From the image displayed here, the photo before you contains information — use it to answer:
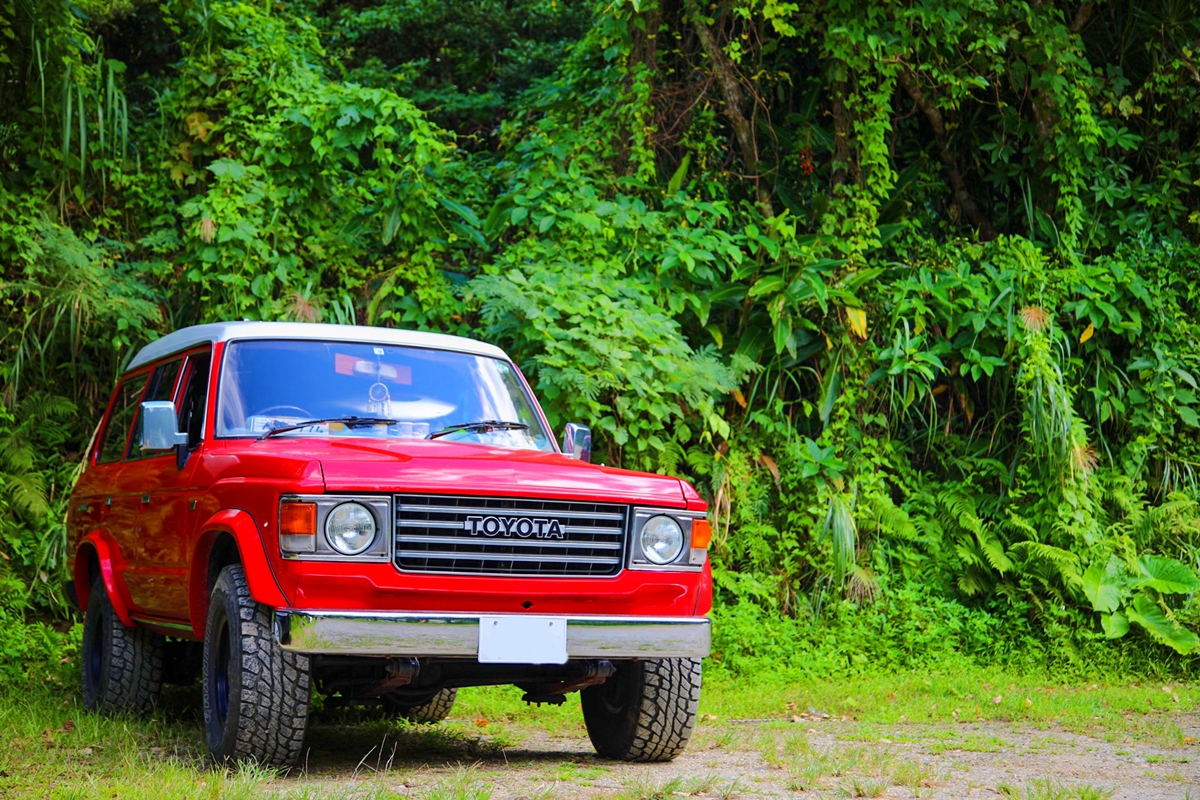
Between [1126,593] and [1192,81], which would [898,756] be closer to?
[1126,593]

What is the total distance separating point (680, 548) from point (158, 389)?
10.7 feet

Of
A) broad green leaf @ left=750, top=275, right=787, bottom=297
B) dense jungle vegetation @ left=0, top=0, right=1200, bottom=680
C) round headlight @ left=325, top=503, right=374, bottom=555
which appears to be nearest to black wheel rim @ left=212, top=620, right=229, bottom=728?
round headlight @ left=325, top=503, right=374, bottom=555

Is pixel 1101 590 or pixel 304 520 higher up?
pixel 304 520

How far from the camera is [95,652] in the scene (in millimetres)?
7371

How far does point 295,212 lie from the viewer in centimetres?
1068

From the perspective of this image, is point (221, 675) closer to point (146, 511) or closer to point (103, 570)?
point (146, 511)

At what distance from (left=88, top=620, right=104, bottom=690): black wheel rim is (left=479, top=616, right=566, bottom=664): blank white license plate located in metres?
3.43

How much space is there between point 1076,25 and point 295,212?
7.15 m

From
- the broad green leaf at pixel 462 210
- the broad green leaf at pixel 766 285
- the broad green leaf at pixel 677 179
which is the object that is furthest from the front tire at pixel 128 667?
the broad green leaf at pixel 677 179

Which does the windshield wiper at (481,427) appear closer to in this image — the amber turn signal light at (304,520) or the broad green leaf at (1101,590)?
the amber turn signal light at (304,520)

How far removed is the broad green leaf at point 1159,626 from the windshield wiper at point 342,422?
6.39 metres

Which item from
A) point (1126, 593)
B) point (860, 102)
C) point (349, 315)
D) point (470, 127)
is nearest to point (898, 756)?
point (1126, 593)

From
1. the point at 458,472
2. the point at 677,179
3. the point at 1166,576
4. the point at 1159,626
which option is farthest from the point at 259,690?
the point at 1166,576

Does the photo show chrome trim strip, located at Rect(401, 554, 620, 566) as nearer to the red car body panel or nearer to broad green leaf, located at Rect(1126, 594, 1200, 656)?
the red car body panel
